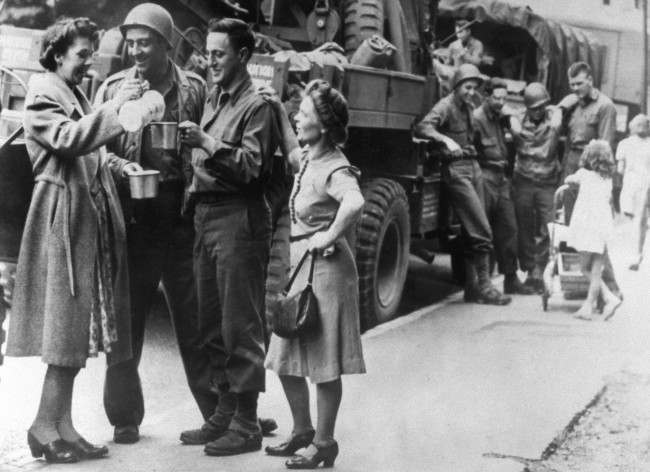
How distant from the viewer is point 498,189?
10125 millimetres

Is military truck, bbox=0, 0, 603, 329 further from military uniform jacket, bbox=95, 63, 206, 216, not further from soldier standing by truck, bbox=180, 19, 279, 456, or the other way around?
soldier standing by truck, bbox=180, 19, 279, 456

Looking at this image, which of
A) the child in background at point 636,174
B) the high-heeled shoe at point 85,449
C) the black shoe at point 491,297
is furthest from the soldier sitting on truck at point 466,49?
the high-heeled shoe at point 85,449

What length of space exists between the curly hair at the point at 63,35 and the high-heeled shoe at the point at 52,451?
1525 millimetres

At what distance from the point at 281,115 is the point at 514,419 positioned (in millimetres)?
1949

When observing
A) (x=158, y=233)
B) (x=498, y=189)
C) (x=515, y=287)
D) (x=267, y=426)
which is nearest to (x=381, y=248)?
(x=498, y=189)

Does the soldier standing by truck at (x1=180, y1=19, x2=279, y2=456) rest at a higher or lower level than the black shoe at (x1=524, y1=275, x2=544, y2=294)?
higher

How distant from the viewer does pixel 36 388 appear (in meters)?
6.01

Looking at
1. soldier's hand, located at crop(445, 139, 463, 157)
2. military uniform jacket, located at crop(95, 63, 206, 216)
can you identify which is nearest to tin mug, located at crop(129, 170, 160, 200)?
military uniform jacket, located at crop(95, 63, 206, 216)

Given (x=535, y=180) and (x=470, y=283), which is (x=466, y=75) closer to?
(x=535, y=180)

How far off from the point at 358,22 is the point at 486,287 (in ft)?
8.53

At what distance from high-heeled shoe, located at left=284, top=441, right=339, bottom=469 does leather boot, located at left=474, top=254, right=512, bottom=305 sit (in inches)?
200

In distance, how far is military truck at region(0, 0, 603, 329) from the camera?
24.0 ft

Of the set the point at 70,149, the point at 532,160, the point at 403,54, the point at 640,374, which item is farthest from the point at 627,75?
the point at 70,149

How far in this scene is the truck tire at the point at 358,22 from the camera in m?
8.35
